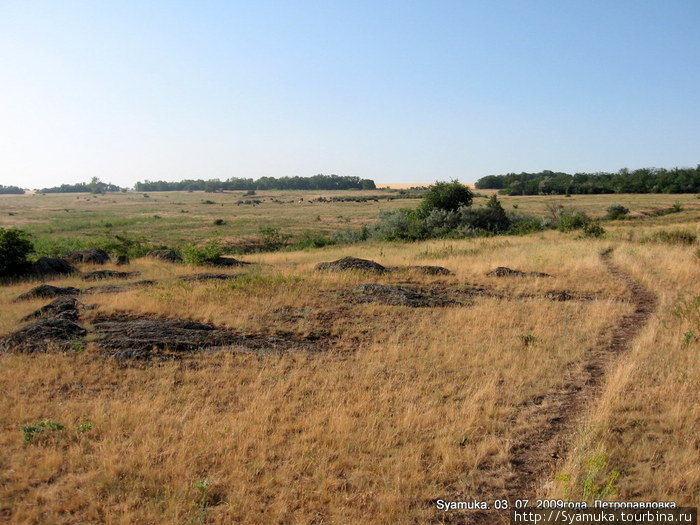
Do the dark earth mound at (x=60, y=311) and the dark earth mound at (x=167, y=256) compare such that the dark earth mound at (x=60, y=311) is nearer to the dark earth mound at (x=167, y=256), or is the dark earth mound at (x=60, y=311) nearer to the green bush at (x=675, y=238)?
the dark earth mound at (x=167, y=256)

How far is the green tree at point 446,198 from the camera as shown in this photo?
123 feet

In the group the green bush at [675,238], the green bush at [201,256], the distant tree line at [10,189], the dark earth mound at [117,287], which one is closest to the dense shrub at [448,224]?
the green bush at [675,238]

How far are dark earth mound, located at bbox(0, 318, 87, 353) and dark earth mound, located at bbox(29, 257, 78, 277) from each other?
428 inches

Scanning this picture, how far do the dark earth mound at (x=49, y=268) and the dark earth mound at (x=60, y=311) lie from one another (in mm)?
8368

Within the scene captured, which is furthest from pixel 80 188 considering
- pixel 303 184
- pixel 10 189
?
pixel 303 184

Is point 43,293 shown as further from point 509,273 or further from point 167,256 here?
point 509,273

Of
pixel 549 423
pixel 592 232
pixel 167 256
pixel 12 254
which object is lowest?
pixel 549 423

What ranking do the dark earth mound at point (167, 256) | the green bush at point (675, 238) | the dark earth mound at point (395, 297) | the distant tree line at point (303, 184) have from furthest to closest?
the distant tree line at point (303, 184), the green bush at point (675, 238), the dark earth mound at point (167, 256), the dark earth mound at point (395, 297)

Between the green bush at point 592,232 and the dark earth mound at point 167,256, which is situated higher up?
the green bush at point 592,232

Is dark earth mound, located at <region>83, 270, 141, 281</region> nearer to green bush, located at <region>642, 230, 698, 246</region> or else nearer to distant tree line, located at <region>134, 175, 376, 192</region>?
green bush, located at <region>642, 230, 698, 246</region>

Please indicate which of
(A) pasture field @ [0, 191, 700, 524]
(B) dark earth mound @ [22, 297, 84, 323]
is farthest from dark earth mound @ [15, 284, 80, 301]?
(B) dark earth mound @ [22, 297, 84, 323]

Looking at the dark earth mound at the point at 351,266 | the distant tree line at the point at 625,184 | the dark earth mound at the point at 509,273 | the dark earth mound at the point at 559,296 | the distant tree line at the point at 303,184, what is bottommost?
the dark earth mound at the point at 559,296

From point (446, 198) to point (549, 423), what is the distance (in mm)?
32810

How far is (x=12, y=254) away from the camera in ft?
58.6
